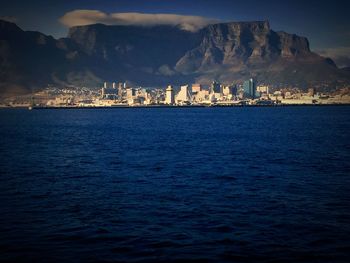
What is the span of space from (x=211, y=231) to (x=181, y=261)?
438 centimetres

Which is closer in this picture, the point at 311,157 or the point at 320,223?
the point at 320,223

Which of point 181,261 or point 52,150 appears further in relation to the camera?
point 52,150

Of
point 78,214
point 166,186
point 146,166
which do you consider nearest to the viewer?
point 78,214

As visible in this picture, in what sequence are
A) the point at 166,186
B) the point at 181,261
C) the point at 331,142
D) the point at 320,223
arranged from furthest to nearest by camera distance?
the point at 331,142 → the point at 166,186 → the point at 320,223 → the point at 181,261

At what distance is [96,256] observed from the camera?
19.9m

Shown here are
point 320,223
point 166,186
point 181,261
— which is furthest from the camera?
point 166,186

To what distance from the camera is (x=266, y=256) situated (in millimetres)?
19844

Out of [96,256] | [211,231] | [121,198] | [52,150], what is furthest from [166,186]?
[52,150]

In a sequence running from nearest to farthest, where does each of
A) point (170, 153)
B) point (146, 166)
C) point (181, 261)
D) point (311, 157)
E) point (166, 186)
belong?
point (181, 261) < point (166, 186) < point (146, 166) < point (311, 157) < point (170, 153)

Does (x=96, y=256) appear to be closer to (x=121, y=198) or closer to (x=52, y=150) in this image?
(x=121, y=198)

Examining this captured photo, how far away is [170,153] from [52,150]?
1750 centimetres

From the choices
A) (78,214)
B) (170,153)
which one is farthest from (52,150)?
(78,214)

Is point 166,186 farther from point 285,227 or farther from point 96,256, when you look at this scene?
point 96,256

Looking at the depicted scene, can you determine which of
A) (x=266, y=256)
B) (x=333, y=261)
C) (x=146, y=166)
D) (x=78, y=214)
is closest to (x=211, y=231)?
(x=266, y=256)
